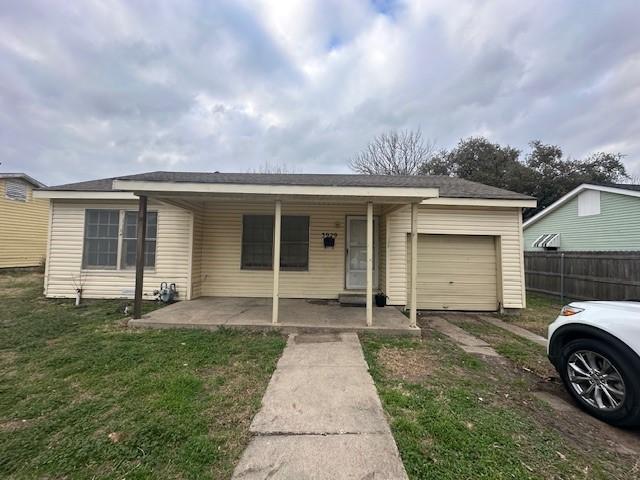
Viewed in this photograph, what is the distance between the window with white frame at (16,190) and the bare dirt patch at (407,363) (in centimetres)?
1764

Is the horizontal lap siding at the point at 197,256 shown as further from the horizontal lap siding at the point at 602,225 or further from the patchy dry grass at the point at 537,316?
the horizontal lap siding at the point at 602,225

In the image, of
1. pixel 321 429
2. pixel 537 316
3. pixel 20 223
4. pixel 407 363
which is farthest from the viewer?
pixel 20 223

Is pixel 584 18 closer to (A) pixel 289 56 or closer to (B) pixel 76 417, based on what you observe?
(A) pixel 289 56

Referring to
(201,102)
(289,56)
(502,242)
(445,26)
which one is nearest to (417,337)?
(502,242)

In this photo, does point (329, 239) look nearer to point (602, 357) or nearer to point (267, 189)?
point (267, 189)

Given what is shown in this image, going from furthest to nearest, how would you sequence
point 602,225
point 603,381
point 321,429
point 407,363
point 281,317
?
point 602,225, point 281,317, point 407,363, point 603,381, point 321,429

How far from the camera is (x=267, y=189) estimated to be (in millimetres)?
4688

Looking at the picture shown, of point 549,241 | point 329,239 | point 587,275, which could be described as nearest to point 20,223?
point 329,239

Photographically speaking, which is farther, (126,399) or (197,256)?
(197,256)

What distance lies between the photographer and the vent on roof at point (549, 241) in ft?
39.2

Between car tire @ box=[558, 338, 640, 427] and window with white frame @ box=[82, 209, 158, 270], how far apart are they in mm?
8190

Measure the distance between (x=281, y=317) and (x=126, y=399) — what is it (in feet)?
9.61

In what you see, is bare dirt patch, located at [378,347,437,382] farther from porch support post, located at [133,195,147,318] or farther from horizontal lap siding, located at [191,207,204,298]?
horizontal lap siding, located at [191,207,204,298]

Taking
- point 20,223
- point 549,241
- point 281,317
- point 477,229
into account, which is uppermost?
point 20,223
